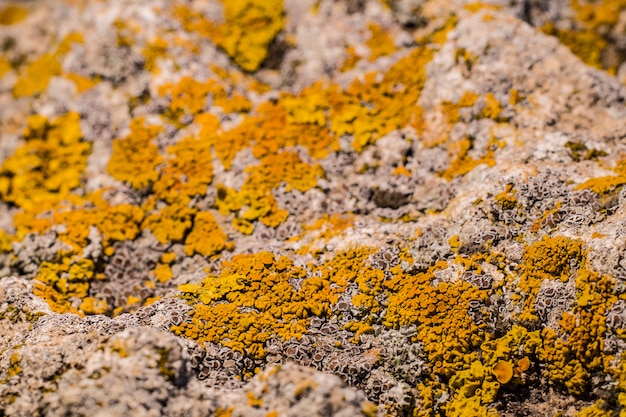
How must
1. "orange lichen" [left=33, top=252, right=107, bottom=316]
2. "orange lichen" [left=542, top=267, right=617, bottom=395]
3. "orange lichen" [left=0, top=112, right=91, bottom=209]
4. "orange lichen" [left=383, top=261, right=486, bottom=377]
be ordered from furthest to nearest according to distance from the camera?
"orange lichen" [left=0, top=112, right=91, bottom=209] → "orange lichen" [left=33, top=252, right=107, bottom=316] → "orange lichen" [left=383, top=261, right=486, bottom=377] → "orange lichen" [left=542, top=267, right=617, bottom=395]

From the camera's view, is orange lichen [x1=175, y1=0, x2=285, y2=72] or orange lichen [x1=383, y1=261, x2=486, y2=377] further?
orange lichen [x1=175, y1=0, x2=285, y2=72]

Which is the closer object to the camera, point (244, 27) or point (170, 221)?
point (170, 221)

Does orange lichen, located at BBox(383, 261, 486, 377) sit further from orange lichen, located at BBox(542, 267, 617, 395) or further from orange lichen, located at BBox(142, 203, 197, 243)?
orange lichen, located at BBox(142, 203, 197, 243)

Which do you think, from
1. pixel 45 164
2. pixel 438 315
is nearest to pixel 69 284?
pixel 45 164

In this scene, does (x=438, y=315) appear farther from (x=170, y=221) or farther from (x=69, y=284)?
(x=69, y=284)

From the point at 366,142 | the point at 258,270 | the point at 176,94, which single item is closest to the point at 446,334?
the point at 258,270

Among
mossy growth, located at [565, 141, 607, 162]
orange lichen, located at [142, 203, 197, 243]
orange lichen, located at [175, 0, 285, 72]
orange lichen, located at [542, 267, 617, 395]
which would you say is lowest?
orange lichen, located at [542, 267, 617, 395]

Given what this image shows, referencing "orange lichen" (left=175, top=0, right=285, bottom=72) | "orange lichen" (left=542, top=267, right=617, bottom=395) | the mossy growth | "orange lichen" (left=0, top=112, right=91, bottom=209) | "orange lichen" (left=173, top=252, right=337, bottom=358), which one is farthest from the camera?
"orange lichen" (left=175, top=0, right=285, bottom=72)

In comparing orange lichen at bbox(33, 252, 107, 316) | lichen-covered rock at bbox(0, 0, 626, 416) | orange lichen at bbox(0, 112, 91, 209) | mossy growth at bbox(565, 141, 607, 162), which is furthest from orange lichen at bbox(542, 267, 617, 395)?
orange lichen at bbox(0, 112, 91, 209)

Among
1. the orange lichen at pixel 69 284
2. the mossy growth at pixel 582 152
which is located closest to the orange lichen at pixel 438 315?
the mossy growth at pixel 582 152
